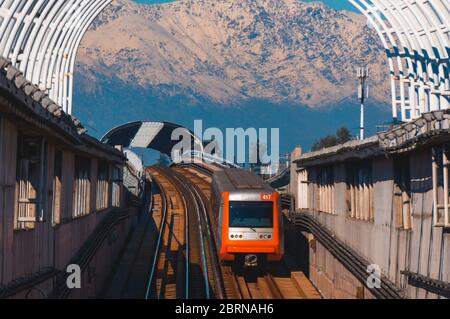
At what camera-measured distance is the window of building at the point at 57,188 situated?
21.0 metres

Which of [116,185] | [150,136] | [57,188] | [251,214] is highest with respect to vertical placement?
[150,136]

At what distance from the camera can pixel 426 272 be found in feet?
57.2

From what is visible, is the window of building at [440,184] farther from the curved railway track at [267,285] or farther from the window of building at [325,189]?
the window of building at [325,189]

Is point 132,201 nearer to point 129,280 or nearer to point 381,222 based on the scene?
point 129,280

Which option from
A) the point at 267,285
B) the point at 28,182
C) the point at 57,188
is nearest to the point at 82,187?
the point at 57,188

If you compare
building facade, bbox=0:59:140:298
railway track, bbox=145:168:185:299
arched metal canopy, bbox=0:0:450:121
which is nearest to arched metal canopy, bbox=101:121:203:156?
railway track, bbox=145:168:185:299

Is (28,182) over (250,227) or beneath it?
over

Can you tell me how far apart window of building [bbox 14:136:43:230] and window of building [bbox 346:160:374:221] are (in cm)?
978

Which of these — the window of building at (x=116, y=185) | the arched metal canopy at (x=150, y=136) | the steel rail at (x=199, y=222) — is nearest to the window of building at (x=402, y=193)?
the steel rail at (x=199, y=222)

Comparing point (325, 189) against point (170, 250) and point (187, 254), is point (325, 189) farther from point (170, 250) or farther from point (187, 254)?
point (170, 250)

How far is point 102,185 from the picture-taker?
33.3 meters

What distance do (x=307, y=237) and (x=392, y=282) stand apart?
12.7 m

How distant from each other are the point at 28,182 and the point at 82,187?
8.40 m
